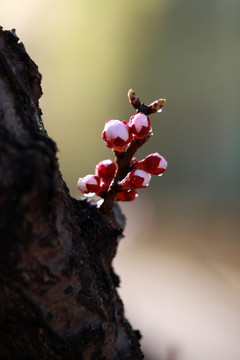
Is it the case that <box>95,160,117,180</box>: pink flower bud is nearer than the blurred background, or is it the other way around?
<box>95,160,117,180</box>: pink flower bud

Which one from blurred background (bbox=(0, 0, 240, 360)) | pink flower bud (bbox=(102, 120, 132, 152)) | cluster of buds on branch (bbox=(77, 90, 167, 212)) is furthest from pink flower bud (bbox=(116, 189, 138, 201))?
blurred background (bbox=(0, 0, 240, 360))

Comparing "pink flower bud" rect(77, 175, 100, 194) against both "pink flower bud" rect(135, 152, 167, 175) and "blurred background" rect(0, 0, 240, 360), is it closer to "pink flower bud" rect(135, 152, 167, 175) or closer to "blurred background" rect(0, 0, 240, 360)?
"pink flower bud" rect(135, 152, 167, 175)

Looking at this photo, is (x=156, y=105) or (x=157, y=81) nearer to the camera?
(x=156, y=105)

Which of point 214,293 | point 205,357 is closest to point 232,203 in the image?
point 214,293

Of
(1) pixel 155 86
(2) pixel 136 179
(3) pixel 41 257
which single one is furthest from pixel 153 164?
(1) pixel 155 86

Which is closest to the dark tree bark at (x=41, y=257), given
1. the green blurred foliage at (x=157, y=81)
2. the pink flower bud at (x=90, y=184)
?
the pink flower bud at (x=90, y=184)

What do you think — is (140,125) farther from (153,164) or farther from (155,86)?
(155,86)

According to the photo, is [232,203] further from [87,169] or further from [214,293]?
[214,293]
